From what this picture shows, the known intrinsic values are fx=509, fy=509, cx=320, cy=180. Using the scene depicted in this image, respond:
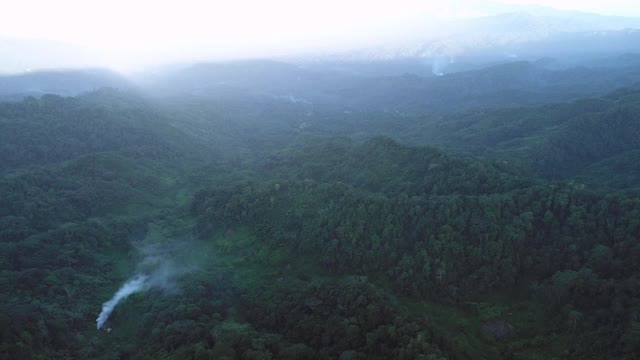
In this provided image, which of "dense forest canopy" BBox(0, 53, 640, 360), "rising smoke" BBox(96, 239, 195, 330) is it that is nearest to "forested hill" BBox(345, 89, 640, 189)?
"dense forest canopy" BBox(0, 53, 640, 360)

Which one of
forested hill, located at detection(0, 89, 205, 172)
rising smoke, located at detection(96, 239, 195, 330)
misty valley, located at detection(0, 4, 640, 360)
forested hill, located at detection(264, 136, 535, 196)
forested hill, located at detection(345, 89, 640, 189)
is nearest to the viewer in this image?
misty valley, located at detection(0, 4, 640, 360)

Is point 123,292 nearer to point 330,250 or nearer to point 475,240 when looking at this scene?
point 330,250

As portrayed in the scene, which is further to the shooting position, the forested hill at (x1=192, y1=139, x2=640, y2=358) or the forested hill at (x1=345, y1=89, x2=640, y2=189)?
the forested hill at (x1=345, y1=89, x2=640, y2=189)

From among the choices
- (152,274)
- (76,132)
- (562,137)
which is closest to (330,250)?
(152,274)

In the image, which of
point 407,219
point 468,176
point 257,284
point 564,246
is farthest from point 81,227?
point 564,246

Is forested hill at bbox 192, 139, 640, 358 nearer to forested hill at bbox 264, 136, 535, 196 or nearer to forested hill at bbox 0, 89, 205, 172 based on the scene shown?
forested hill at bbox 264, 136, 535, 196

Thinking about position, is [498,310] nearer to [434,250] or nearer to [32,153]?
[434,250]
